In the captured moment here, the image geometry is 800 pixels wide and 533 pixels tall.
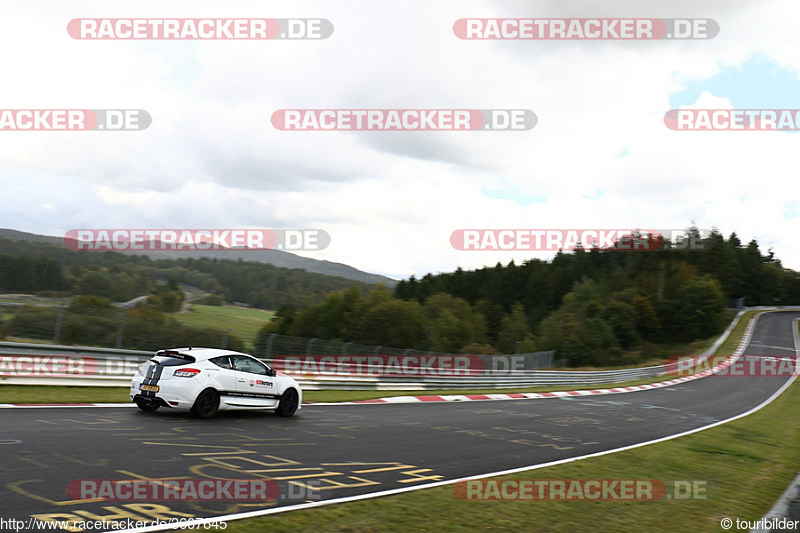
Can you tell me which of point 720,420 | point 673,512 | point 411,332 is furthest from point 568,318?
point 673,512

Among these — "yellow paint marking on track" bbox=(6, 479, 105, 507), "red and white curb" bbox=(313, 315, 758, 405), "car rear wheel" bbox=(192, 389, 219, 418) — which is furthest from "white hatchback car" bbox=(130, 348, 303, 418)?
"yellow paint marking on track" bbox=(6, 479, 105, 507)

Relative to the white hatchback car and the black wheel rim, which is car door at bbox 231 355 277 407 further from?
the black wheel rim

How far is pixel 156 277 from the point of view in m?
56.1

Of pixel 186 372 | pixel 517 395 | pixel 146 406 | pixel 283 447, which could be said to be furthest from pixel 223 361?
pixel 517 395

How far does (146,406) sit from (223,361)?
5.23 ft

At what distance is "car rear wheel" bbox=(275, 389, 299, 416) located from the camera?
12797 millimetres

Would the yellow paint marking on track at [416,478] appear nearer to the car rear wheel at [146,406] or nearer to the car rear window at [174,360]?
the car rear window at [174,360]

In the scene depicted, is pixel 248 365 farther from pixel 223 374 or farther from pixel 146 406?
pixel 146 406

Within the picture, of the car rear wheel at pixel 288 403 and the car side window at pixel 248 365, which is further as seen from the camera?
the car rear wheel at pixel 288 403

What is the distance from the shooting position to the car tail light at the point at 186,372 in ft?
37.0

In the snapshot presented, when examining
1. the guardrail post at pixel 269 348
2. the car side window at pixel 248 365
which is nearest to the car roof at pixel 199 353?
the car side window at pixel 248 365

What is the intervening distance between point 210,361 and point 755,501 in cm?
897

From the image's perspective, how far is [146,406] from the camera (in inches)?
465

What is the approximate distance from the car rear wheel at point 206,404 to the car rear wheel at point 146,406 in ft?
2.57
